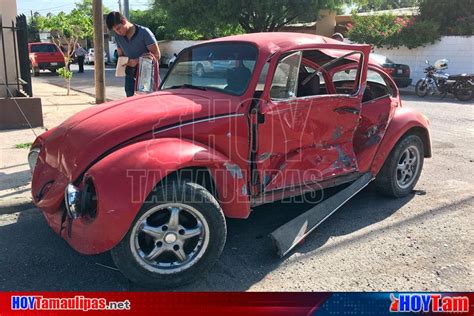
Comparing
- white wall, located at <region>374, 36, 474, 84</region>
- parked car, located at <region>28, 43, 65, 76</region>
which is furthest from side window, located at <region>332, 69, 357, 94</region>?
parked car, located at <region>28, 43, 65, 76</region>

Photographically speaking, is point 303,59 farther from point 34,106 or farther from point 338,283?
point 34,106

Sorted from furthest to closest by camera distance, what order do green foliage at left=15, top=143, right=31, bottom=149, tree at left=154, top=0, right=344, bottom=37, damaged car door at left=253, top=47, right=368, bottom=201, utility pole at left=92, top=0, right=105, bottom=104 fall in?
tree at left=154, top=0, right=344, bottom=37 < green foliage at left=15, top=143, right=31, bottom=149 < utility pole at left=92, top=0, right=105, bottom=104 < damaged car door at left=253, top=47, right=368, bottom=201

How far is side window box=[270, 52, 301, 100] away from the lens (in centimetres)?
399

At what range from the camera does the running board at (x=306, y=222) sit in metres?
3.80

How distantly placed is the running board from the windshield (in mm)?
1262

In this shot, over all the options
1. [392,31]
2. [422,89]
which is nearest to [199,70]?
[422,89]

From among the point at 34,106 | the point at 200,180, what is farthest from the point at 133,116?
the point at 34,106

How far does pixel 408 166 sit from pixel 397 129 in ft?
2.00

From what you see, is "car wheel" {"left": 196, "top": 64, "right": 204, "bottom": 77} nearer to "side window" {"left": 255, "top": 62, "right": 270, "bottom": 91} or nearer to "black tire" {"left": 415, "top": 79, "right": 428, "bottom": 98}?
"side window" {"left": 255, "top": 62, "right": 270, "bottom": 91}

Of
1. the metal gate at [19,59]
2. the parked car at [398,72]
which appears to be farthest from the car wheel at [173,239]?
the parked car at [398,72]

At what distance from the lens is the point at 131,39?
6020 mm

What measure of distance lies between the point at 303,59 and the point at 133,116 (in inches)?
75.1

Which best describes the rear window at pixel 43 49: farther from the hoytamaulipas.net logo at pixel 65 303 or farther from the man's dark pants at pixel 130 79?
the hoytamaulipas.net logo at pixel 65 303

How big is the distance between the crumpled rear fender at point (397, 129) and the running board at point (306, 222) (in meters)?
0.23
